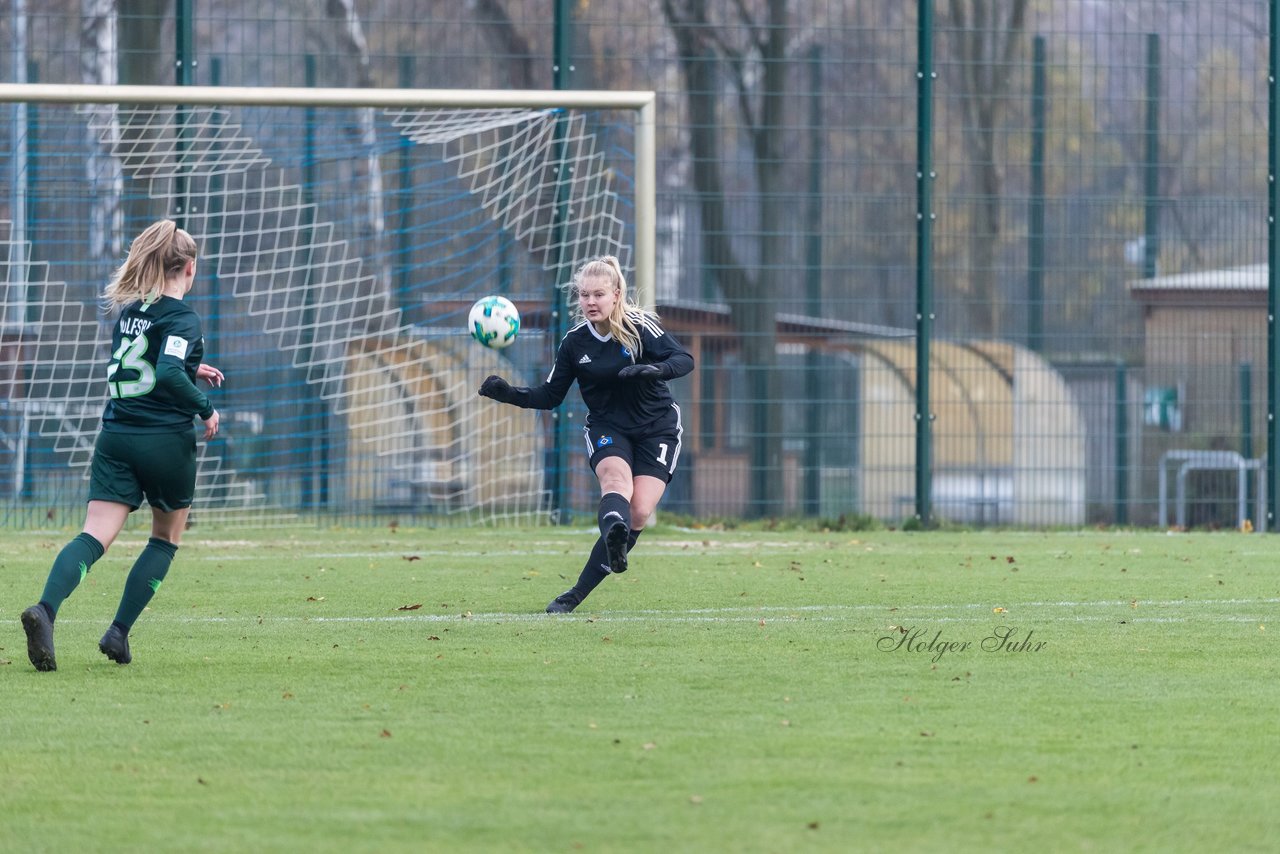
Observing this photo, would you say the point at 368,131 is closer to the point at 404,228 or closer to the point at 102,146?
the point at 404,228

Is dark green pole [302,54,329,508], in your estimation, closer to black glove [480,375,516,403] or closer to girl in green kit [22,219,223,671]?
black glove [480,375,516,403]

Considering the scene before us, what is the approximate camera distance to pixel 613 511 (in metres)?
7.27

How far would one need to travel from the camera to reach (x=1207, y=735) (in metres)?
4.61

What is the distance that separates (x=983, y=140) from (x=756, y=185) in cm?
185

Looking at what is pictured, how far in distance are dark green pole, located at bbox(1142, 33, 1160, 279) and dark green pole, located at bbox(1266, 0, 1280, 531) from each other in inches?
36.2

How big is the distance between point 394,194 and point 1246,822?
1009cm

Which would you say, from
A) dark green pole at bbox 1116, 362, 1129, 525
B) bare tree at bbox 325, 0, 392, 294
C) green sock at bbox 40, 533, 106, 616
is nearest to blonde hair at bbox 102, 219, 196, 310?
green sock at bbox 40, 533, 106, 616

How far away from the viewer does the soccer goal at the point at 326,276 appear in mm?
12438

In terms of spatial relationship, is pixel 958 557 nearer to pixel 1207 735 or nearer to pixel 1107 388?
pixel 1107 388

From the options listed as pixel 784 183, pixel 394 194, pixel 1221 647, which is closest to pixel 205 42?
pixel 394 194

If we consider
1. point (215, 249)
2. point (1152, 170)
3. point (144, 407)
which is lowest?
point (144, 407)

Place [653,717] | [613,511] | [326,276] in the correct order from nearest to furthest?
[653,717] → [613,511] → [326,276]

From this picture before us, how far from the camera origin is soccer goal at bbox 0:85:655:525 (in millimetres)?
12438

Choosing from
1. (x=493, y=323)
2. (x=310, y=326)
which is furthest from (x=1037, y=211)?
(x=493, y=323)
